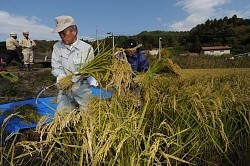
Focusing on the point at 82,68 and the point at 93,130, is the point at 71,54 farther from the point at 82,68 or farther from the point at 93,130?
the point at 93,130

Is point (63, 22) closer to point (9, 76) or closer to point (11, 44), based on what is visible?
point (9, 76)

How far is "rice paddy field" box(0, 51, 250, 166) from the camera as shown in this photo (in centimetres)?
198

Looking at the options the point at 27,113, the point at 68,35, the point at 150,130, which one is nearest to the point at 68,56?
the point at 68,35

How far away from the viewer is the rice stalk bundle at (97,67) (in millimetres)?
2572

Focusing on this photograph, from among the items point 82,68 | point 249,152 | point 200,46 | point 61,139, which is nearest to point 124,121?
point 61,139

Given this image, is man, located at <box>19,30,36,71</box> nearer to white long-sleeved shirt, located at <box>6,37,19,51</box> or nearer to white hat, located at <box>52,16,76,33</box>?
white long-sleeved shirt, located at <box>6,37,19,51</box>

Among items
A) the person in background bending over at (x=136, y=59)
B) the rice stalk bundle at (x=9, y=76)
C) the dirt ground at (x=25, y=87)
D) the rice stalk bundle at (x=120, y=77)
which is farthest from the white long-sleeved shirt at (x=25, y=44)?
the rice stalk bundle at (x=120, y=77)

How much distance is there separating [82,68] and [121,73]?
47cm

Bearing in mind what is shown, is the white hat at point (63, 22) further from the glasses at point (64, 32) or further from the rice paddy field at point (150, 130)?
the rice paddy field at point (150, 130)

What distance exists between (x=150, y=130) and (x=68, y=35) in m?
1.44

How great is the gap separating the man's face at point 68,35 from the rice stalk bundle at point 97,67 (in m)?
0.61

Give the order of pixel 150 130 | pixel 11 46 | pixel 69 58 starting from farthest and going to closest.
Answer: pixel 11 46
pixel 69 58
pixel 150 130

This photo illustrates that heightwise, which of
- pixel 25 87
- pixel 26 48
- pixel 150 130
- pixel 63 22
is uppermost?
pixel 63 22

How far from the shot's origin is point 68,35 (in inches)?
127
